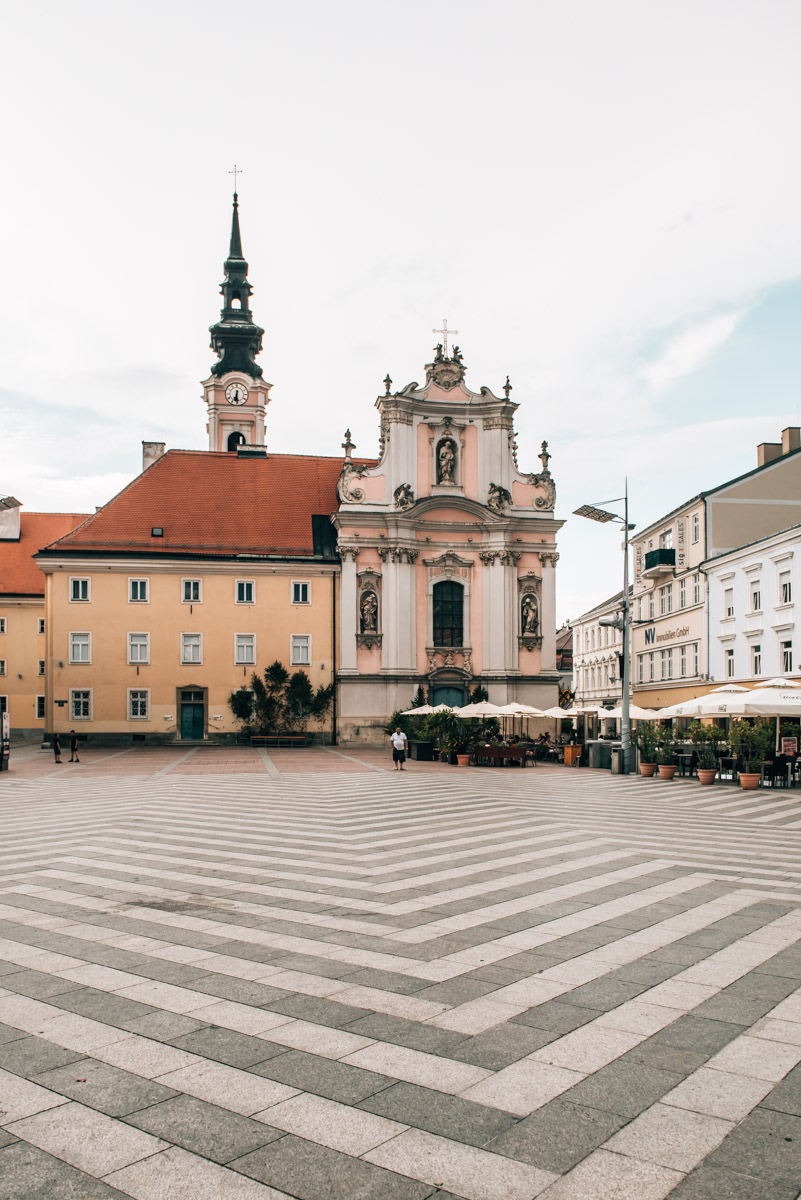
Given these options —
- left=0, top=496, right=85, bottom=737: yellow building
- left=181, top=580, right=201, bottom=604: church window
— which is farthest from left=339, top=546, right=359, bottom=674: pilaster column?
left=0, top=496, right=85, bottom=737: yellow building

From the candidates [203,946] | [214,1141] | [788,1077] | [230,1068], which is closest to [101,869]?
[203,946]

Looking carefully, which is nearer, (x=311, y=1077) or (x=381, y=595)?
(x=311, y=1077)

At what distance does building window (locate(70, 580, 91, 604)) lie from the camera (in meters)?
48.6

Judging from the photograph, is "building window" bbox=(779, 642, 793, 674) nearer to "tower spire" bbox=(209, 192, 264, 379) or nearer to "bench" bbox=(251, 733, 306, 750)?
"bench" bbox=(251, 733, 306, 750)

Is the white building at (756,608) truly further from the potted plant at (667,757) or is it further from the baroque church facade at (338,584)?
the potted plant at (667,757)

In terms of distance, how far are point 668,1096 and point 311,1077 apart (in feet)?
6.58

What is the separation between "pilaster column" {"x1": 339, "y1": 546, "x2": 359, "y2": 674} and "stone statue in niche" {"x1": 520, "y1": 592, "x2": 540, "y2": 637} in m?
9.20

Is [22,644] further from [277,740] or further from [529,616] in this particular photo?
[529,616]

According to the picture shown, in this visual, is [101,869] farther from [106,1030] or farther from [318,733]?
[318,733]

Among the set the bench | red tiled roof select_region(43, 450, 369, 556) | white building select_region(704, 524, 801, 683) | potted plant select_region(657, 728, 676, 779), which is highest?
red tiled roof select_region(43, 450, 369, 556)

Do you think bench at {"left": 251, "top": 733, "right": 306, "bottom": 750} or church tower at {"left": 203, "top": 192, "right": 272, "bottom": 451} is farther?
church tower at {"left": 203, "top": 192, "right": 272, "bottom": 451}

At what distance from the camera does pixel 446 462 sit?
172 feet

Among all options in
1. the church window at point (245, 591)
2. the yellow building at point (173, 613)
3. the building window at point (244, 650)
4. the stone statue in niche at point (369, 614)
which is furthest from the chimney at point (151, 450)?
the stone statue in niche at point (369, 614)

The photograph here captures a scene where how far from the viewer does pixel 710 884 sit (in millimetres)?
11602
